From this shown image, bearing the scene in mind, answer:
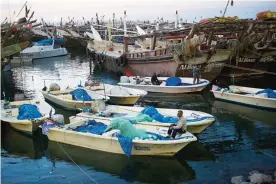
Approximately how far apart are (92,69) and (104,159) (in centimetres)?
2405

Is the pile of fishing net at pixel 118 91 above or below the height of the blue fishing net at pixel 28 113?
above

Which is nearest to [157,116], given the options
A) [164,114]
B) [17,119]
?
[164,114]

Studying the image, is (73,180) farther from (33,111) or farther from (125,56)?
(125,56)

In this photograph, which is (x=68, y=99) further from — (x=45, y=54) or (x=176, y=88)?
(x=45, y=54)

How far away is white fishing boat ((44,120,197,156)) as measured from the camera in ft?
33.7

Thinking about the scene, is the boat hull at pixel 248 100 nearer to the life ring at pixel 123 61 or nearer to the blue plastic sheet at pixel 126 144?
the blue plastic sheet at pixel 126 144

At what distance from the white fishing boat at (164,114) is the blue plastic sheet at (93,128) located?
526mm

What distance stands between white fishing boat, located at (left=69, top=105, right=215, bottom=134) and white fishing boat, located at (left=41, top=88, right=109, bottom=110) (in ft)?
4.65

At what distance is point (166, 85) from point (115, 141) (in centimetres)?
1067

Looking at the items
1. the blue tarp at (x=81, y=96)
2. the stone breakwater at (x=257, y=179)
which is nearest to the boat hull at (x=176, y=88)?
the blue tarp at (x=81, y=96)

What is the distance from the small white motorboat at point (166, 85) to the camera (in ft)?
66.1

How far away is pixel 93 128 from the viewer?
39.1 feet

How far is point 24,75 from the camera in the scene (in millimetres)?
30234

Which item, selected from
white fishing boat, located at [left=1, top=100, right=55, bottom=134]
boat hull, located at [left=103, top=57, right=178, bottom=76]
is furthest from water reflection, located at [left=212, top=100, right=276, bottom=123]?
white fishing boat, located at [left=1, top=100, right=55, bottom=134]
